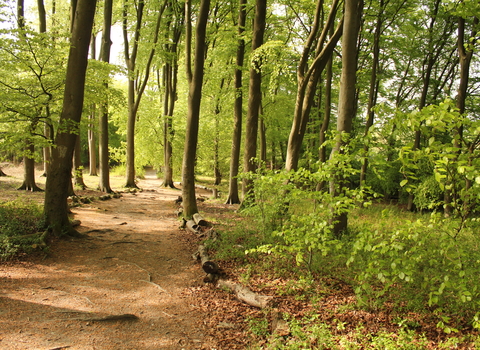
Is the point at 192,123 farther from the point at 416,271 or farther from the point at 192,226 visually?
the point at 416,271

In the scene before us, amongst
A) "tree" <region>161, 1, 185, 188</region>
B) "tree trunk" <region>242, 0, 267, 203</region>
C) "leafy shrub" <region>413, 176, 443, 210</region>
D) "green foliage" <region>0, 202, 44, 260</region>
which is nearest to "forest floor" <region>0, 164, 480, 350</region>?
"green foliage" <region>0, 202, 44, 260</region>

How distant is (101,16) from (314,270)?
1914 cm

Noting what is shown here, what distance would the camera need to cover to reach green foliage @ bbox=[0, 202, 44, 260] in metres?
5.50

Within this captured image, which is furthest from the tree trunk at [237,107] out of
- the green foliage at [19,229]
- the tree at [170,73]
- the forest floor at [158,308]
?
the green foliage at [19,229]

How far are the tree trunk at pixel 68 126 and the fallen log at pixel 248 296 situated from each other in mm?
4240

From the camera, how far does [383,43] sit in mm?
16188

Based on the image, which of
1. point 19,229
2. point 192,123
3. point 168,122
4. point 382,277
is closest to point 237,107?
point 192,123

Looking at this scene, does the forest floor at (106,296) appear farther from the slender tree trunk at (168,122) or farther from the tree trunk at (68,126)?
the slender tree trunk at (168,122)

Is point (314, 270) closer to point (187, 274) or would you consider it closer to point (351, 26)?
point (187, 274)

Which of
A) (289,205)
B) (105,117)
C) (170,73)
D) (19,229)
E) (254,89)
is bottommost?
(19,229)

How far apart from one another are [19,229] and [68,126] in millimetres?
2429

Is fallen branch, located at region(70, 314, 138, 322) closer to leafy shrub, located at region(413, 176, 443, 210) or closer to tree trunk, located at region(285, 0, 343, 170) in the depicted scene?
tree trunk, located at region(285, 0, 343, 170)

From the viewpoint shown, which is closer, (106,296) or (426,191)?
(106,296)

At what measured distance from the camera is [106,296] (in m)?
4.61
